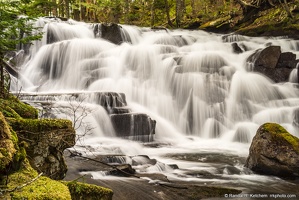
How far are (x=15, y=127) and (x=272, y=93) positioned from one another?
1287cm

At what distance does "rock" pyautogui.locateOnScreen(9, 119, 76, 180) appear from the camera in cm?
389

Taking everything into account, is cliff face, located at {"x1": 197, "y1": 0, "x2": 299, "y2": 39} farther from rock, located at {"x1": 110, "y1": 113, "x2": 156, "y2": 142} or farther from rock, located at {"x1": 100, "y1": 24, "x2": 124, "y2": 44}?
rock, located at {"x1": 110, "y1": 113, "x2": 156, "y2": 142}

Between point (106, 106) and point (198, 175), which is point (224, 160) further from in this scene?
point (106, 106)

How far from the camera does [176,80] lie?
49.9 ft

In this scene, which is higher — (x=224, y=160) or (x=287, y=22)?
(x=287, y=22)

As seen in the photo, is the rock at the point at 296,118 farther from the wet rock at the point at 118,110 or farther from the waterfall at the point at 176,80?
the wet rock at the point at 118,110

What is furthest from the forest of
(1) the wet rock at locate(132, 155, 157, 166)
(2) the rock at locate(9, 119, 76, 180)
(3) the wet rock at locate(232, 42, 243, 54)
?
(2) the rock at locate(9, 119, 76, 180)

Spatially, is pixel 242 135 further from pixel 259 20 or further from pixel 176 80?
pixel 259 20

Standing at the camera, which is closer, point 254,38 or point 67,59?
point 67,59

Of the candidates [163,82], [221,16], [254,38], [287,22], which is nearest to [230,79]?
[163,82]

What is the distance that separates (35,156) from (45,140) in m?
0.24

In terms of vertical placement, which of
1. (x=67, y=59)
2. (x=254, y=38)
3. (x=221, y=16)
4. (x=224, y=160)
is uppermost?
(x=221, y=16)

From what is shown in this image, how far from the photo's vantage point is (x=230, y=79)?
1509 cm

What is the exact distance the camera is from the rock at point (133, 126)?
1063cm
